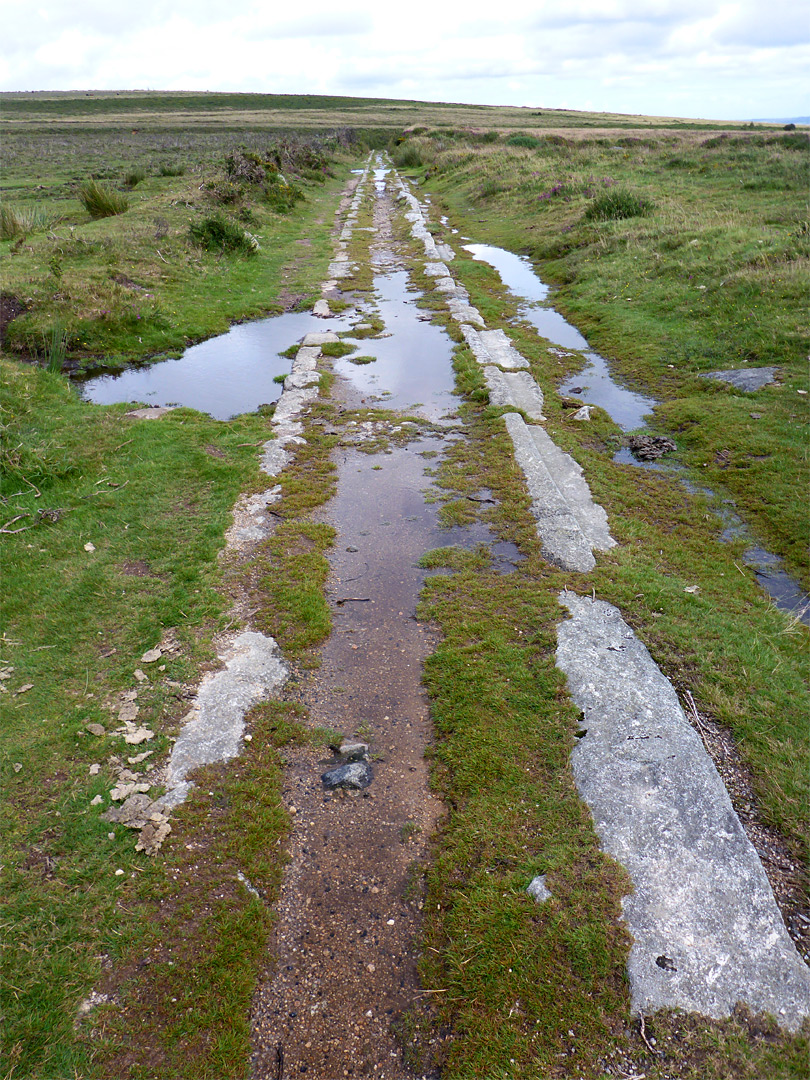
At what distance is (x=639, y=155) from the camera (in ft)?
123

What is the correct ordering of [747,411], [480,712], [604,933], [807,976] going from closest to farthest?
[807,976] < [604,933] < [480,712] < [747,411]

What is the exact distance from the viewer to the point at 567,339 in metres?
15.8

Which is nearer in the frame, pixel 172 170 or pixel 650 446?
pixel 650 446

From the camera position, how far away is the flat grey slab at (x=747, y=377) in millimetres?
11617

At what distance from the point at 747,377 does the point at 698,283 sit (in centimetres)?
523

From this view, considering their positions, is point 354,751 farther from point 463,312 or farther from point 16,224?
point 16,224

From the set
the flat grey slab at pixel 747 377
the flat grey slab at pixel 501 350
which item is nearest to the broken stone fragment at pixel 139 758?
the flat grey slab at pixel 501 350

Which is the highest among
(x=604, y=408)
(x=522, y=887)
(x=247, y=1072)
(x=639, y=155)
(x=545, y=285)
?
(x=639, y=155)

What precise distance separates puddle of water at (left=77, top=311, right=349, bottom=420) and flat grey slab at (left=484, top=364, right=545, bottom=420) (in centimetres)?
455

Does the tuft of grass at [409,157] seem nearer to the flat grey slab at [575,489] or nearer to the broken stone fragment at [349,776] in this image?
the flat grey slab at [575,489]

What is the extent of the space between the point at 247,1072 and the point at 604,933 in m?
2.28

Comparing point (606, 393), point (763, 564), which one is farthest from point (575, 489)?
point (606, 393)

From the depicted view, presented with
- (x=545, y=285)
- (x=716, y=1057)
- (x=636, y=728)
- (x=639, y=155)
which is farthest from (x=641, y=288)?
(x=639, y=155)

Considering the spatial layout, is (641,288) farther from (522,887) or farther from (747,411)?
(522,887)
